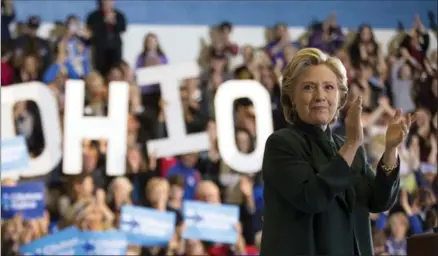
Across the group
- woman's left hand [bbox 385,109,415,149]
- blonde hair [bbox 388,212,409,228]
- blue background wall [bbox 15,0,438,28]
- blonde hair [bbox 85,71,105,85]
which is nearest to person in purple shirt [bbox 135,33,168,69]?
blue background wall [bbox 15,0,438,28]

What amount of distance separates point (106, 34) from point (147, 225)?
51.4 inches

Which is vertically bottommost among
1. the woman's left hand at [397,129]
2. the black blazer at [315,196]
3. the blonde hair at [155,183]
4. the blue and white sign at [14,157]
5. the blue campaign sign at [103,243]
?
the black blazer at [315,196]

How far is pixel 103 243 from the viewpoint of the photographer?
18.5 feet

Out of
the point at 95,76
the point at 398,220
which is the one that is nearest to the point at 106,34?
the point at 95,76

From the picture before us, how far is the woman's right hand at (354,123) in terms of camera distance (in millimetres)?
1756

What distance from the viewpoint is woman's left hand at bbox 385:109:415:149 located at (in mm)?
1810

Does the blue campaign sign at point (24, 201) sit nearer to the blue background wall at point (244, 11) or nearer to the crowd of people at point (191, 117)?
the crowd of people at point (191, 117)

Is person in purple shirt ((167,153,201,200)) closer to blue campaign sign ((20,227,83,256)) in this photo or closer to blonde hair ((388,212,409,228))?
blue campaign sign ((20,227,83,256))

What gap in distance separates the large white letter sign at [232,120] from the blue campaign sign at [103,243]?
0.90 m

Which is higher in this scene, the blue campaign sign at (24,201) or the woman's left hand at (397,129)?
the blue campaign sign at (24,201)

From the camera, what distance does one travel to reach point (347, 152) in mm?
1793

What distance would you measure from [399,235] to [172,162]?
1.70 m

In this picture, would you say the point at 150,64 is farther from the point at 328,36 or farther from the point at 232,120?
the point at 328,36

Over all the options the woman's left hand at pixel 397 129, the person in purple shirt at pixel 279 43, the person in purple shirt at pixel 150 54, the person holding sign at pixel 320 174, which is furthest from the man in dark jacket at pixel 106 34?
the woman's left hand at pixel 397 129
